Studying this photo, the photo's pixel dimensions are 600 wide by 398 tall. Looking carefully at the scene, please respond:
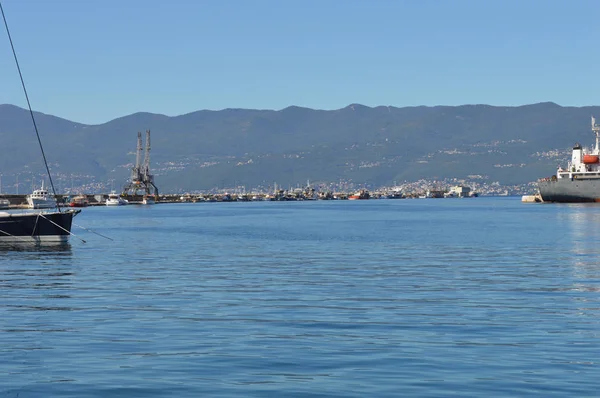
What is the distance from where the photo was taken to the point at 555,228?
317 feet

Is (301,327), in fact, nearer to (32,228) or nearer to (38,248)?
(38,248)

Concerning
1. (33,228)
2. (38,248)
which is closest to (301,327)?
(38,248)

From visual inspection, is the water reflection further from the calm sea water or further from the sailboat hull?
the calm sea water

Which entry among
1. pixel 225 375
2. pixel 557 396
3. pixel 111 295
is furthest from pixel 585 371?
pixel 111 295

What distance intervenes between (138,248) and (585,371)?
52.2 metres

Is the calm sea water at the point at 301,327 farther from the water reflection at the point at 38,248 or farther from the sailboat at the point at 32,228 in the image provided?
the sailboat at the point at 32,228

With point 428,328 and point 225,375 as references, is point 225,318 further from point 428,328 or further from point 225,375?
point 225,375

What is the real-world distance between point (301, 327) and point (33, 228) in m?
48.8

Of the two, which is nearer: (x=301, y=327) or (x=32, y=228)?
(x=301, y=327)

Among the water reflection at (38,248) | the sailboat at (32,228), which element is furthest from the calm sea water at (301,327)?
the sailboat at (32,228)

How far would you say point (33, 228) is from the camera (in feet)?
238

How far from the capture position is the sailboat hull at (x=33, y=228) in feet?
238

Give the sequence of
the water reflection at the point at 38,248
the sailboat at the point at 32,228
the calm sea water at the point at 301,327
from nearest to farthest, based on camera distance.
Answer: the calm sea water at the point at 301,327, the water reflection at the point at 38,248, the sailboat at the point at 32,228

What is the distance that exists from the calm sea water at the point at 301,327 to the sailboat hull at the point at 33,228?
52.9 feet
